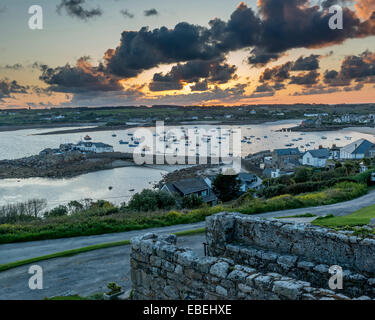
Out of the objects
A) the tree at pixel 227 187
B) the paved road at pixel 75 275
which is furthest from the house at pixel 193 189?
the paved road at pixel 75 275

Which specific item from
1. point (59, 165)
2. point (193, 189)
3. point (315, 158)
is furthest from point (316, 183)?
point (59, 165)

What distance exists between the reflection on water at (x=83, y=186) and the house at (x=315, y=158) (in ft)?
88.9

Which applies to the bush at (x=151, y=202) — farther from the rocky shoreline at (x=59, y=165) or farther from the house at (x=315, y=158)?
the house at (x=315, y=158)

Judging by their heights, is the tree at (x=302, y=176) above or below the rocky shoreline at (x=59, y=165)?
above

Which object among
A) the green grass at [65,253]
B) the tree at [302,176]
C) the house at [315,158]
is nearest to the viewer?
the green grass at [65,253]

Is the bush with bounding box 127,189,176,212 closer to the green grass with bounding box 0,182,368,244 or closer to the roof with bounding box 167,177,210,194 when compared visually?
the green grass with bounding box 0,182,368,244

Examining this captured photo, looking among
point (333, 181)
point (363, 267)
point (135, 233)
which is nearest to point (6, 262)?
point (135, 233)

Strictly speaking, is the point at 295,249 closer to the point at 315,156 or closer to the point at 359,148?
the point at 315,156

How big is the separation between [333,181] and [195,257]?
1135 inches

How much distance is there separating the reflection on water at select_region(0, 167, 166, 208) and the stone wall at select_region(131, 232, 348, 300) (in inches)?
1374

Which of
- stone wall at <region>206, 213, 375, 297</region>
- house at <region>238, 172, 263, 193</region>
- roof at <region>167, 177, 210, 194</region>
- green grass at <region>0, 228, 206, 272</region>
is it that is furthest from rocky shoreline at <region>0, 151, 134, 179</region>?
stone wall at <region>206, 213, 375, 297</region>

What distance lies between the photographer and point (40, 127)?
184000mm

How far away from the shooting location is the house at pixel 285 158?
61431 mm

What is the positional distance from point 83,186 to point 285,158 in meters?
37.0
